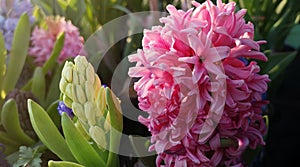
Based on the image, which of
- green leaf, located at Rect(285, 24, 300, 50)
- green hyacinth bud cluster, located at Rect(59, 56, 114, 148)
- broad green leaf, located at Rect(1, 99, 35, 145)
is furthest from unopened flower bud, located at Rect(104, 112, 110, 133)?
green leaf, located at Rect(285, 24, 300, 50)

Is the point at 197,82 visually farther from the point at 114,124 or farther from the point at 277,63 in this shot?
the point at 277,63

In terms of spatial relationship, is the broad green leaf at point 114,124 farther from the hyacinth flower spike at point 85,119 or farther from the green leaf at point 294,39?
the green leaf at point 294,39

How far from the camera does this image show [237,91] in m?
0.52

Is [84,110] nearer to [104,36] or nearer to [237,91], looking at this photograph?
[237,91]

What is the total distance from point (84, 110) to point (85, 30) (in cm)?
44

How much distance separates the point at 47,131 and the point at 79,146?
0.05 m

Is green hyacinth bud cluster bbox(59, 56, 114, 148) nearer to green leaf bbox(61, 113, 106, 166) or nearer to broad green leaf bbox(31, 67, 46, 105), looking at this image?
green leaf bbox(61, 113, 106, 166)

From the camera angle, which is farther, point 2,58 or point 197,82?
point 2,58

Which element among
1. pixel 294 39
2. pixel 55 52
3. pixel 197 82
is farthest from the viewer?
pixel 294 39

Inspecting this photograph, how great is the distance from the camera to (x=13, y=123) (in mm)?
727

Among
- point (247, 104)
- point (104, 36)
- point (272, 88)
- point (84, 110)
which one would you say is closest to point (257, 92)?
point (247, 104)

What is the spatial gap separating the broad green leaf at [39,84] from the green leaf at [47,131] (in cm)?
22

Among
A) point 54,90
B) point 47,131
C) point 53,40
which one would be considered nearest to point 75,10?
point 53,40

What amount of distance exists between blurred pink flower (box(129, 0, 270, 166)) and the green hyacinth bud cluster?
5cm
